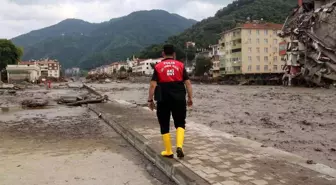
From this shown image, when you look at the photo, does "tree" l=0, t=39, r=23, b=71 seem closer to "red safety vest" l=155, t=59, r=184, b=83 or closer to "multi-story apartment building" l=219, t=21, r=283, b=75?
"multi-story apartment building" l=219, t=21, r=283, b=75

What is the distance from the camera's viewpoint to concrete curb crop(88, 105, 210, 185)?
5.10 metres

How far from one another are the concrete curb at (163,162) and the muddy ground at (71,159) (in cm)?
13

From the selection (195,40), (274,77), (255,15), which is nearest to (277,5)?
(255,15)

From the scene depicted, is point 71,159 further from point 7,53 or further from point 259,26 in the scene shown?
point 7,53

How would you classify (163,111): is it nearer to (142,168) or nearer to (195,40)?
(142,168)

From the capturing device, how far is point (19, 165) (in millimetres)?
6949

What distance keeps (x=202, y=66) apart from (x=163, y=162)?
4091 inches

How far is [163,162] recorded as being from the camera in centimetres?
627

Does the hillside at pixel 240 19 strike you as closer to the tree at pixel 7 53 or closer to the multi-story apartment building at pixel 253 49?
the multi-story apartment building at pixel 253 49

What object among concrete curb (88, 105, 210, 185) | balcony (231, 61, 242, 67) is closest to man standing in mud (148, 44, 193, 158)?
concrete curb (88, 105, 210, 185)

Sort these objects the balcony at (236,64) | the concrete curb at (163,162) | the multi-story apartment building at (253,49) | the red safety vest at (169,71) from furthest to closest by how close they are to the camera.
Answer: the balcony at (236,64)
the multi-story apartment building at (253,49)
the red safety vest at (169,71)
the concrete curb at (163,162)

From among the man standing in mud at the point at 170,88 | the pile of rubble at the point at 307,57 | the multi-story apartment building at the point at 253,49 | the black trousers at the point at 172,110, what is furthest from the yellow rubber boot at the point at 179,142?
the multi-story apartment building at the point at 253,49

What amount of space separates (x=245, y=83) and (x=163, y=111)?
69908 millimetres

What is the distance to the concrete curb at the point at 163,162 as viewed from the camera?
5.10m
